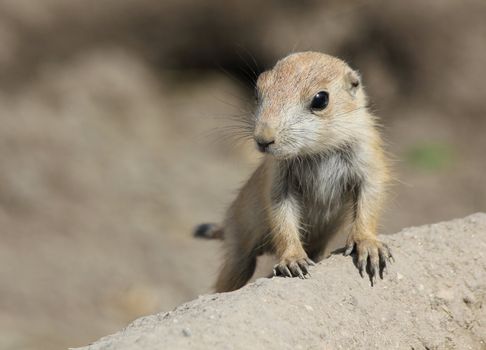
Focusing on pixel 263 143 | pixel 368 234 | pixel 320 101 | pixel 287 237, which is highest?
pixel 320 101

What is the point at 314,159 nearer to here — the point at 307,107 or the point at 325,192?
the point at 325,192

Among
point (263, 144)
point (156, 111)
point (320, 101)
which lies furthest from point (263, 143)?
point (156, 111)

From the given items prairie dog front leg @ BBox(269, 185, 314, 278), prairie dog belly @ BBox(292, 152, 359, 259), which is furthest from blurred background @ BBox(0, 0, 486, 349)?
prairie dog front leg @ BBox(269, 185, 314, 278)

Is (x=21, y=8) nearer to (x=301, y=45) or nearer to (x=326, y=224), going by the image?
(x=301, y=45)

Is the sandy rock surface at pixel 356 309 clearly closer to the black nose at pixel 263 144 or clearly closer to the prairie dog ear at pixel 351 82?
the black nose at pixel 263 144

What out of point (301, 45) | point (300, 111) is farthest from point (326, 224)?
point (301, 45)

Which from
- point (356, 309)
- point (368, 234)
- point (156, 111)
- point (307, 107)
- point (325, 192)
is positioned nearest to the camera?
point (356, 309)

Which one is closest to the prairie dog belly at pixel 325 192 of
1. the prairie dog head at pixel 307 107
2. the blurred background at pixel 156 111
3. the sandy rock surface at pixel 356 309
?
the prairie dog head at pixel 307 107
